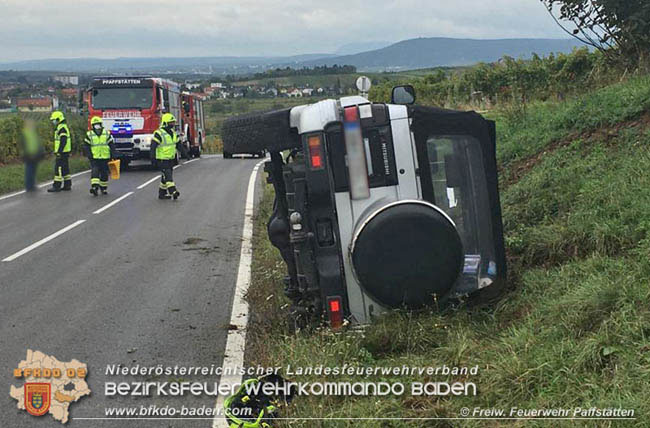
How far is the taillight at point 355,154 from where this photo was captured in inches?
224

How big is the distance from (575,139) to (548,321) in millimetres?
4852

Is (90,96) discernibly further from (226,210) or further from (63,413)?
(63,413)

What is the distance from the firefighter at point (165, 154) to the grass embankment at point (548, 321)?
26.9ft

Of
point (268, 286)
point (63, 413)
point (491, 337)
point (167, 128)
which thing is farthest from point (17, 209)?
point (491, 337)

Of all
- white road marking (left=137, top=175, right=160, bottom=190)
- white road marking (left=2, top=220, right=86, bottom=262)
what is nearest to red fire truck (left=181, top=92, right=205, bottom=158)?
white road marking (left=137, top=175, right=160, bottom=190)

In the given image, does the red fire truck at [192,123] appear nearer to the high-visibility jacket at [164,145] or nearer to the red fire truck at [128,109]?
the red fire truck at [128,109]

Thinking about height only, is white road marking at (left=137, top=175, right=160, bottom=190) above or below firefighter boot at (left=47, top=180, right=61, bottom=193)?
below

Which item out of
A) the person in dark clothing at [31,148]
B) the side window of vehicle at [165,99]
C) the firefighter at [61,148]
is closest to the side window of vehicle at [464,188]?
the person in dark clothing at [31,148]

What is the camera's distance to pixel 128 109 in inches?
980

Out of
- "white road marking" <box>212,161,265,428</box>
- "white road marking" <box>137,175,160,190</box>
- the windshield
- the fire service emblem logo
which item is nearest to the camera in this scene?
the fire service emblem logo

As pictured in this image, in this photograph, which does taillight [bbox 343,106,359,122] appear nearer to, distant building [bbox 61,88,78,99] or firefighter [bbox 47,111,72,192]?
firefighter [bbox 47,111,72,192]

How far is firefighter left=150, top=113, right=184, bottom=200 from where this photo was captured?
16.3 m

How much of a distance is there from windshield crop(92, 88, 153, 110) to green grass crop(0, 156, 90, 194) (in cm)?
246

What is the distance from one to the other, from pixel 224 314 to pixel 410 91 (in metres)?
2.70
